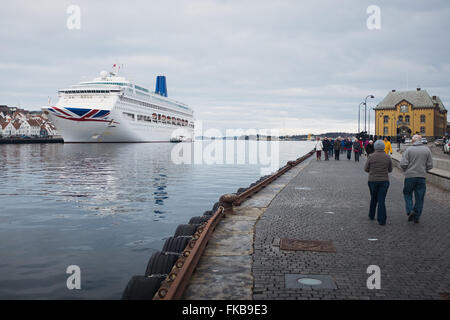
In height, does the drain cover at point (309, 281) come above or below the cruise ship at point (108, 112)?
below

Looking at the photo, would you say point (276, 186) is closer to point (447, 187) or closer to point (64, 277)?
point (447, 187)

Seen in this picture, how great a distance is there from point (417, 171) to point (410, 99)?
96312 millimetres

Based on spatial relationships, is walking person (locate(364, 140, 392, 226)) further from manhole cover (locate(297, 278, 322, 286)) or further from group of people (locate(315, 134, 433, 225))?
manhole cover (locate(297, 278, 322, 286))

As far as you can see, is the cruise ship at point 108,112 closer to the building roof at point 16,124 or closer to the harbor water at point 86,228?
the building roof at point 16,124

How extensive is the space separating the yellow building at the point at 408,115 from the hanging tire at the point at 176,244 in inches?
3643

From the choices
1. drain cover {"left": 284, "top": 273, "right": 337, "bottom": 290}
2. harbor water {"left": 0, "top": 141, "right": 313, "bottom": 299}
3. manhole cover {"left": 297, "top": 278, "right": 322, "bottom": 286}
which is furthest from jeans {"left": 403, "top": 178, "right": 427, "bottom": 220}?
harbor water {"left": 0, "top": 141, "right": 313, "bottom": 299}

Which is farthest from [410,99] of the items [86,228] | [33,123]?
[33,123]

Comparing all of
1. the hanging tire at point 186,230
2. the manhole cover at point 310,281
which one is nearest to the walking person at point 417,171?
the manhole cover at point 310,281

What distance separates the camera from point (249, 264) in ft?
19.6

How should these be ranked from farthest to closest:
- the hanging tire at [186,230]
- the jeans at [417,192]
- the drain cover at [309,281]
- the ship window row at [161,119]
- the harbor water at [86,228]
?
the ship window row at [161,119]
the jeans at [417,192]
the hanging tire at [186,230]
the harbor water at [86,228]
the drain cover at [309,281]

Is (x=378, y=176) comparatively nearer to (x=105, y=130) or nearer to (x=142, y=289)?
(x=142, y=289)

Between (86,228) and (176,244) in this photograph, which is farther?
(86,228)

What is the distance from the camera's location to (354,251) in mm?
A: 6629

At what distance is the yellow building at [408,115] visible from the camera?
91.7 meters
